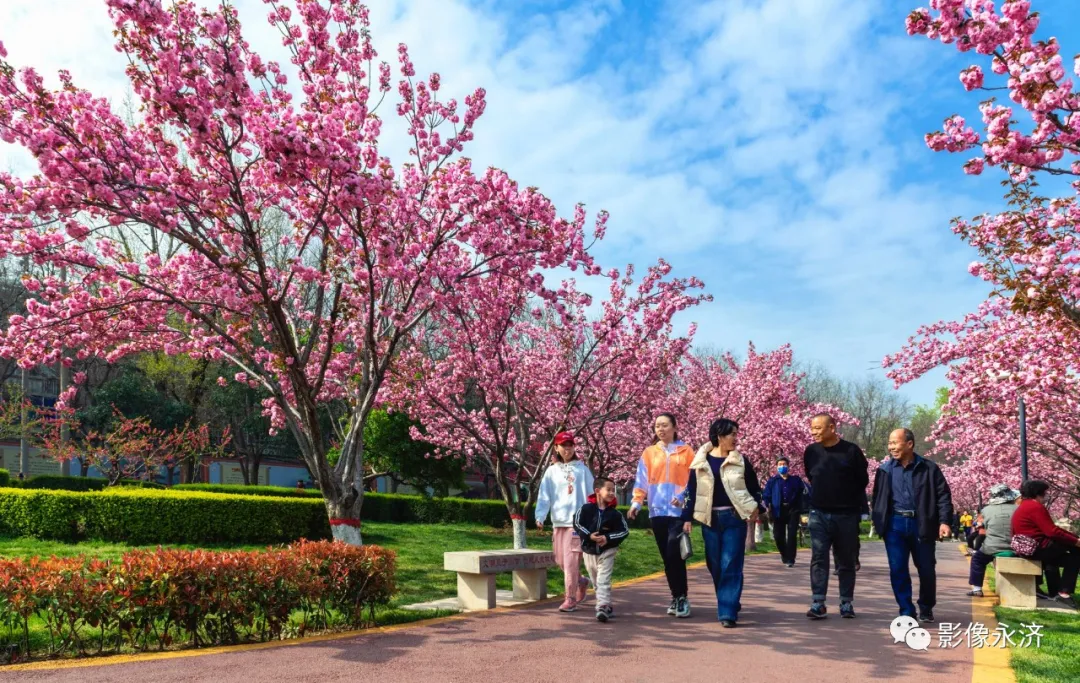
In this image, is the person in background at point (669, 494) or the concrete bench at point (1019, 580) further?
the concrete bench at point (1019, 580)

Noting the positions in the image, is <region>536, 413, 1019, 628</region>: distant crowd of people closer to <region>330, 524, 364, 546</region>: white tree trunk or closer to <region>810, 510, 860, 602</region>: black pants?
<region>810, 510, 860, 602</region>: black pants

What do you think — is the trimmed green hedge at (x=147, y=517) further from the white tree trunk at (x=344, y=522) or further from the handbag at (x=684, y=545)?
the handbag at (x=684, y=545)

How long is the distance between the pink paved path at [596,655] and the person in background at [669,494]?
326 millimetres

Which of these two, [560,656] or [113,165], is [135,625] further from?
[113,165]

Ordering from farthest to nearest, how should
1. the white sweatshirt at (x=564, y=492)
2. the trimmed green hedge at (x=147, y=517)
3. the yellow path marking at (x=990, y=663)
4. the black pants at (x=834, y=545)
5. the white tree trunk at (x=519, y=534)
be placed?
the trimmed green hedge at (x=147, y=517), the white tree trunk at (x=519, y=534), the white sweatshirt at (x=564, y=492), the black pants at (x=834, y=545), the yellow path marking at (x=990, y=663)

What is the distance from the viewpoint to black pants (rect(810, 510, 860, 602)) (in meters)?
7.32

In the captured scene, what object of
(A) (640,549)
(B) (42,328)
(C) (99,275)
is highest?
(C) (99,275)

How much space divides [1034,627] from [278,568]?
6.28m

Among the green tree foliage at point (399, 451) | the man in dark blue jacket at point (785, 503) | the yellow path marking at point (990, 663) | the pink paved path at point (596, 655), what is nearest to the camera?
the yellow path marking at point (990, 663)

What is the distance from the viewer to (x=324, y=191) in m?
7.80

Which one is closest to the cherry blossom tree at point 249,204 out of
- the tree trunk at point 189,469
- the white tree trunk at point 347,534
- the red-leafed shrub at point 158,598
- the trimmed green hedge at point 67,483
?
the white tree trunk at point 347,534

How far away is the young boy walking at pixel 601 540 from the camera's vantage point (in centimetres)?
753

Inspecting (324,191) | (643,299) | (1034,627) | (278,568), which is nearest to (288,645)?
(278,568)

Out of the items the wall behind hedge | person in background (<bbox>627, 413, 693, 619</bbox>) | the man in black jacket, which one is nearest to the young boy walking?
person in background (<bbox>627, 413, 693, 619</bbox>)
